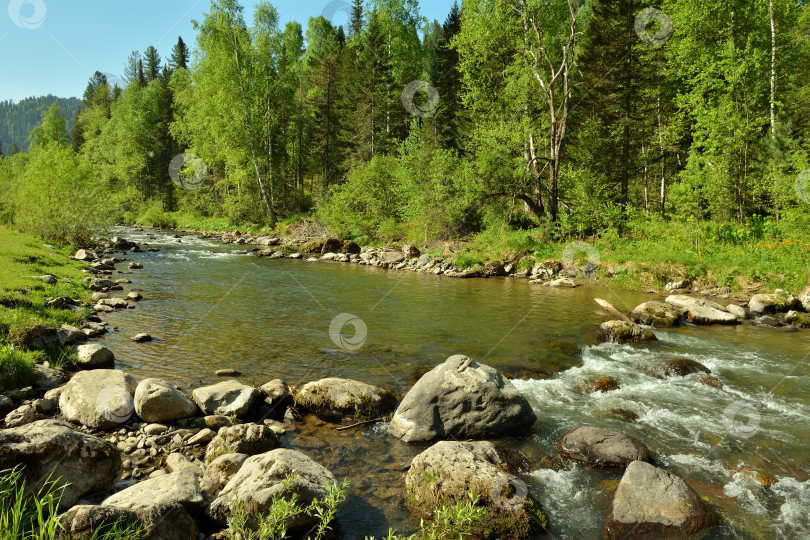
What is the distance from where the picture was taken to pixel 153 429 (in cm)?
596

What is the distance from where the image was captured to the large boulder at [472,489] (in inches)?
→ 171

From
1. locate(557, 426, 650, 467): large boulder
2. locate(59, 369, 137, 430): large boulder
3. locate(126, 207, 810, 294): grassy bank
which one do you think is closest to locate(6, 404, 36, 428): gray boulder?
locate(59, 369, 137, 430): large boulder

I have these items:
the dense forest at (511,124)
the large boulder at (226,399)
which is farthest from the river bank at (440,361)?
the dense forest at (511,124)

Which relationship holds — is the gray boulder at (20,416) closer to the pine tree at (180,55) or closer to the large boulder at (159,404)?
the large boulder at (159,404)

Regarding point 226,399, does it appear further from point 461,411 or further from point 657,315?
point 657,315

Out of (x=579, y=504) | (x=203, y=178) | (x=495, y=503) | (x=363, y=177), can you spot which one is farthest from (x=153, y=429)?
(x=203, y=178)

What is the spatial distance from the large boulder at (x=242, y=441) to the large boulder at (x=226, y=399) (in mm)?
890

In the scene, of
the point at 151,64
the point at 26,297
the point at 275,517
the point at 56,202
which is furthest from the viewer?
the point at 151,64

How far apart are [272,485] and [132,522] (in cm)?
118

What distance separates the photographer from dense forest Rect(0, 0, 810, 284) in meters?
21.2

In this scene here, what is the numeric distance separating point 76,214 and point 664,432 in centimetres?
2567

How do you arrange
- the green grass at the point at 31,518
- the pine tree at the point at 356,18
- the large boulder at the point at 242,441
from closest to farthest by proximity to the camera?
1. the green grass at the point at 31,518
2. the large boulder at the point at 242,441
3. the pine tree at the point at 356,18

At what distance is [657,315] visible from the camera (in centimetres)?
1269

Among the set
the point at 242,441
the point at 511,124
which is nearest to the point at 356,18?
the point at 511,124
